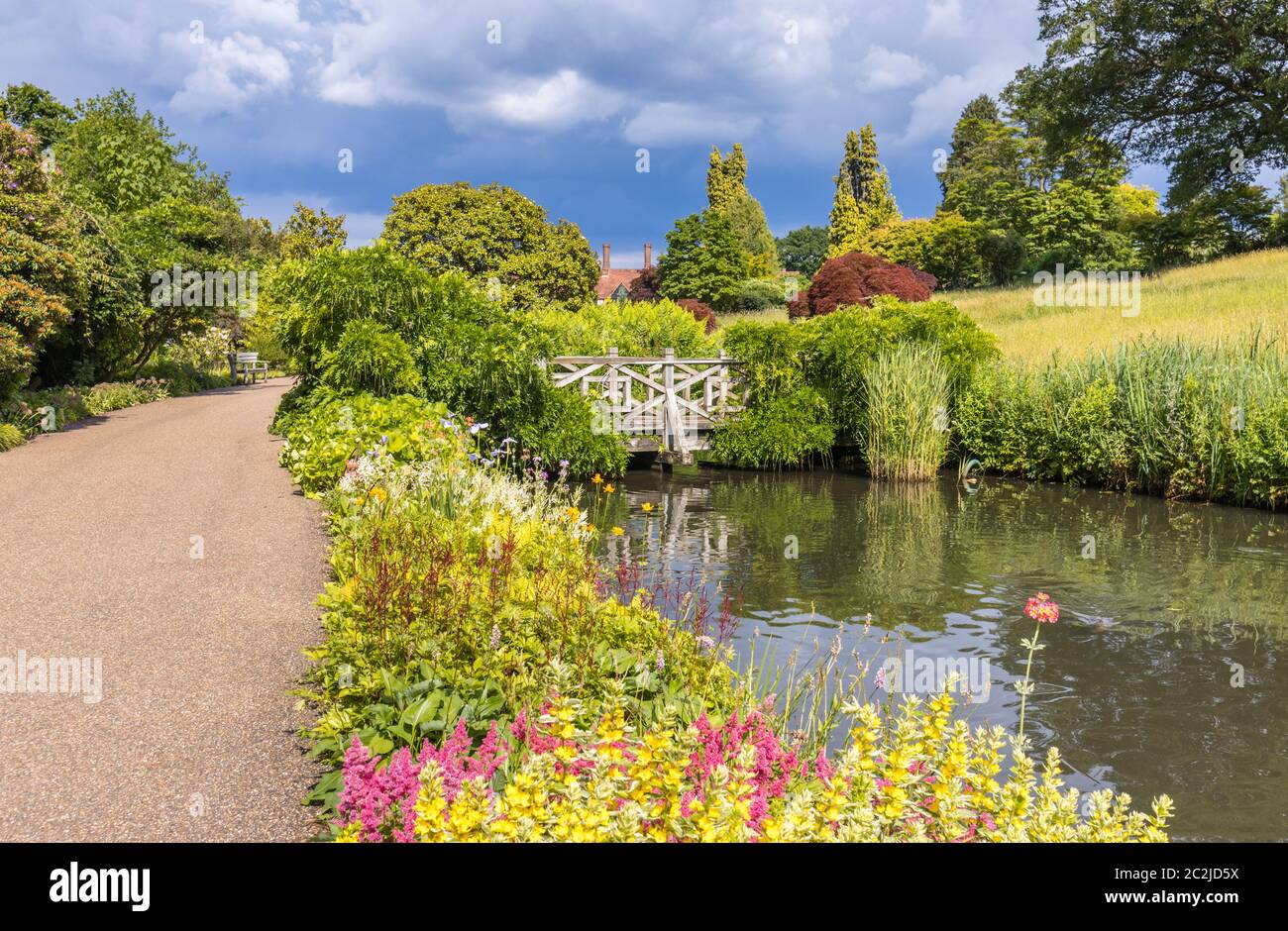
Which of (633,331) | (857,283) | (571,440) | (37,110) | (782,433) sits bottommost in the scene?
(571,440)

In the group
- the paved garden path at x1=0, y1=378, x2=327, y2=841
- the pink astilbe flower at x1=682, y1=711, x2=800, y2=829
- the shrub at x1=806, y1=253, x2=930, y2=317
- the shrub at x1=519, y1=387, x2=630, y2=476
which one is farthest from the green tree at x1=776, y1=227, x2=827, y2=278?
the pink astilbe flower at x1=682, y1=711, x2=800, y2=829

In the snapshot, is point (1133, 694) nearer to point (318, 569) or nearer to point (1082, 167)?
point (318, 569)

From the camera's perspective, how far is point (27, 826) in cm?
347

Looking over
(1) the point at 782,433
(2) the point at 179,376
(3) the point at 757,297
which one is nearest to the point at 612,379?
(1) the point at 782,433

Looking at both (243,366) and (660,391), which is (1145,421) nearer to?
(660,391)

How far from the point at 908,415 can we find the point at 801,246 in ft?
283

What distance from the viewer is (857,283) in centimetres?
3503

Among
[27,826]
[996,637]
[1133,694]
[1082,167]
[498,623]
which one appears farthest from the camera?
[1082,167]

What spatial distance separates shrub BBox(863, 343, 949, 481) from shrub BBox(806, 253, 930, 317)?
18.0 m

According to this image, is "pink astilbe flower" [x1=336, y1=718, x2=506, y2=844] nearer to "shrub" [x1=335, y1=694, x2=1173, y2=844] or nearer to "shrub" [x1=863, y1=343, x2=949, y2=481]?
"shrub" [x1=335, y1=694, x2=1173, y2=844]

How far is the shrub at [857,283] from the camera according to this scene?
3481 cm

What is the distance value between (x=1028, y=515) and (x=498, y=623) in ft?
34.1
